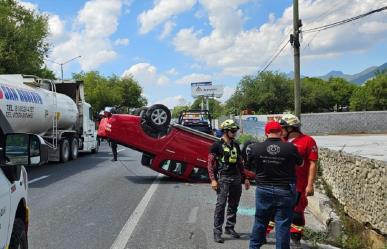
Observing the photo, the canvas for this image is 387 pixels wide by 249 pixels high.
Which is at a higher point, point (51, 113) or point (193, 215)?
point (51, 113)

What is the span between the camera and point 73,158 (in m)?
23.3

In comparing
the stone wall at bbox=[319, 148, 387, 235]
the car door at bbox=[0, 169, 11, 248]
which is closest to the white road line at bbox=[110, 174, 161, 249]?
the car door at bbox=[0, 169, 11, 248]

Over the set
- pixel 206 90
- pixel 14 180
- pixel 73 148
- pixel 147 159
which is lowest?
pixel 73 148

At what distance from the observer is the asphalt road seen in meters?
7.22

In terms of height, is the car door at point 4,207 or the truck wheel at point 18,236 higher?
the car door at point 4,207

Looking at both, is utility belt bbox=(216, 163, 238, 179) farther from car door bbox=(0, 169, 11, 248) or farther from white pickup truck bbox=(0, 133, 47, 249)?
car door bbox=(0, 169, 11, 248)

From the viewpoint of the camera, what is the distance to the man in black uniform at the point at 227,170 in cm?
740

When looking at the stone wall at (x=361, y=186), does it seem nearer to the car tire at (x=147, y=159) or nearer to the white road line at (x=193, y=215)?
the white road line at (x=193, y=215)

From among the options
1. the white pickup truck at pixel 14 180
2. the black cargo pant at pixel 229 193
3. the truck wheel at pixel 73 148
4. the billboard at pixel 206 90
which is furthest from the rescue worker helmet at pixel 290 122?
the billboard at pixel 206 90

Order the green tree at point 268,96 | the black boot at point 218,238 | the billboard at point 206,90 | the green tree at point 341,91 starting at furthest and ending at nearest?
the green tree at point 341,91 → the billboard at point 206,90 → the green tree at point 268,96 → the black boot at point 218,238

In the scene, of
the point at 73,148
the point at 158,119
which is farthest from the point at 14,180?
the point at 73,148

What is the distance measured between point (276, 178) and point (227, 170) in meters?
1.89

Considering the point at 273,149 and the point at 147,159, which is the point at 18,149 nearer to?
the point at 273,149

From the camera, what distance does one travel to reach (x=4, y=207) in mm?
3801
